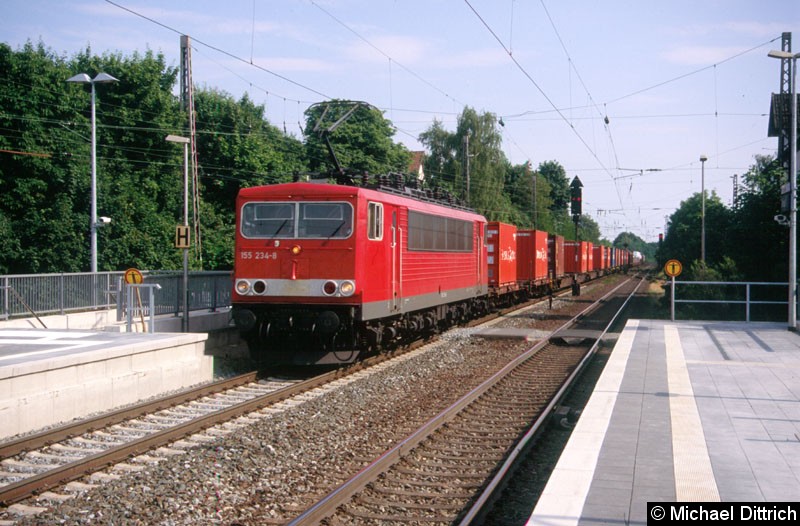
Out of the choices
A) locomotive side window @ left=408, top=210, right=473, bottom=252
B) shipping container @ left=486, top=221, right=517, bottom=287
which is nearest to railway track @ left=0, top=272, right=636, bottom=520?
locomotive side window @ left=408, top=210, right=473, bottom=252

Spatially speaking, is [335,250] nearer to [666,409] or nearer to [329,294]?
[329,294]

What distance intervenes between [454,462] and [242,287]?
270 inches

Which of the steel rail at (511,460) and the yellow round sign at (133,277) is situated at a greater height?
the yellow round sign at (133,277)

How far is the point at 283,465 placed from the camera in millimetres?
8008

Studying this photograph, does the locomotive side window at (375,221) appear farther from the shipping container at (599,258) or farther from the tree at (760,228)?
the shipping container at (599,258)

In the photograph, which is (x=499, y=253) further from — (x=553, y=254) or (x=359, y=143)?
(x=359, y=143)

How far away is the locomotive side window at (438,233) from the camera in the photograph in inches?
644

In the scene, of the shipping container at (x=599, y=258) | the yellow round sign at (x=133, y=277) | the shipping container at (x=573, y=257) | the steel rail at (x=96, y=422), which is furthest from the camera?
the shipping container at (x=599, y=258)

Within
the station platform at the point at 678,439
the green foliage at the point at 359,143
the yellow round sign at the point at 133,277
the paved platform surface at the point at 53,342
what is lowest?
the station platform at the point at 678,439

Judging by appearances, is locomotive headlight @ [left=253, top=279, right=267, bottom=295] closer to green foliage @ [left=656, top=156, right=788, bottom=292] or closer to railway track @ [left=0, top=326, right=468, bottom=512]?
railway track @ [left=0, top=326, right=468, bottom=512]

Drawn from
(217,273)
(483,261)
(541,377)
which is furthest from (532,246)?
(541,377)

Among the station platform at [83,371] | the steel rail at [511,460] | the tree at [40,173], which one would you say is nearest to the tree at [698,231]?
the steel rail at [511,460]

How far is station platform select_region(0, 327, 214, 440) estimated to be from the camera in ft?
31.4

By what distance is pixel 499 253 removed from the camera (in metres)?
26.3
